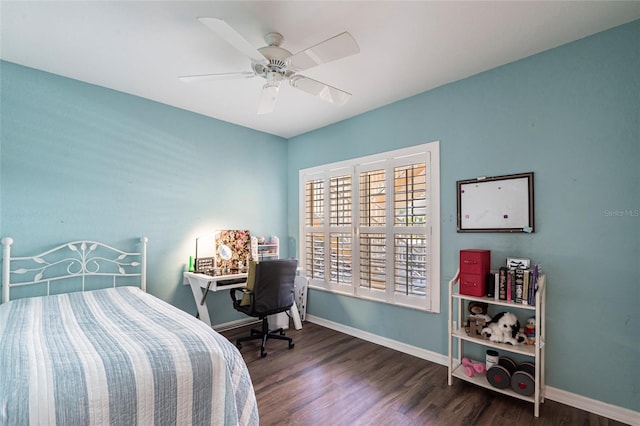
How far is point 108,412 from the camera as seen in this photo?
3.81 ft

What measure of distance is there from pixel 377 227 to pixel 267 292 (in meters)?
1.33

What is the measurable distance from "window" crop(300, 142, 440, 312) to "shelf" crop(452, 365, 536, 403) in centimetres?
56

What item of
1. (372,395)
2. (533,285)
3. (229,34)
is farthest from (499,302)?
(229,34)

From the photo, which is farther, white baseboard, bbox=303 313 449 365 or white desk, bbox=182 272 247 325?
white desk, bbox=182 272 247 325

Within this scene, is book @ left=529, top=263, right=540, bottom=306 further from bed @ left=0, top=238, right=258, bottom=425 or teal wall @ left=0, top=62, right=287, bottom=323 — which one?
teal wall @ left=0, top=62, right=287, bottom=323

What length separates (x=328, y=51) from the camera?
1806 millimetres

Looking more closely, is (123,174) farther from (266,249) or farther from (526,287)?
(526,287)

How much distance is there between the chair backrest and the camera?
9.79 feet

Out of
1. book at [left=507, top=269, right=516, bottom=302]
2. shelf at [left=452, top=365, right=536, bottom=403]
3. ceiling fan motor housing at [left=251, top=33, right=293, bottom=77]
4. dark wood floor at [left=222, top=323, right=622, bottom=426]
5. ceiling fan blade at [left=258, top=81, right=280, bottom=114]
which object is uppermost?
ceiling fan motor housing at [left=251, top=33, right=293, bottom=77]

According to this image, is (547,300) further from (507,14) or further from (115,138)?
(115,138)

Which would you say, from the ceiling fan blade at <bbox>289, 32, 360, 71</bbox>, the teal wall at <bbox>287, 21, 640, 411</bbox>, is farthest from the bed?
the teal wall at <bbox>287, 21, 640, 411</bbox>

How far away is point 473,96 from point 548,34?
0.65 m

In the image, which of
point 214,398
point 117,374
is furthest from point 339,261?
point 117,374

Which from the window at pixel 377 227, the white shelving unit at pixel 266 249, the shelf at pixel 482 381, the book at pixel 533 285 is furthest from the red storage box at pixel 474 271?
the white shelving unit at pixel 266 249
